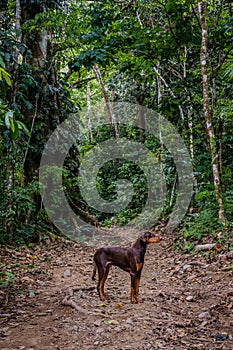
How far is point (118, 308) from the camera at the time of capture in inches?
161

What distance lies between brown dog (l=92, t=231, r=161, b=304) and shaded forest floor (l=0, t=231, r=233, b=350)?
241 millimetres

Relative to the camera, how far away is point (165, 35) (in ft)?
27.4

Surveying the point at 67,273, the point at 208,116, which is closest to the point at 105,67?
the point at 208,116

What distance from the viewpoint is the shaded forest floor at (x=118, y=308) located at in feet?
10.8

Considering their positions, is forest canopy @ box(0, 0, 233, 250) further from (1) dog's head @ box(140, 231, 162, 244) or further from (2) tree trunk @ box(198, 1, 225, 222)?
(1) dog's head @ box(140, 231, 162, 244)

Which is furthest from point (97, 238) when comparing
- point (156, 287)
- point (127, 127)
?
point (127, 127)

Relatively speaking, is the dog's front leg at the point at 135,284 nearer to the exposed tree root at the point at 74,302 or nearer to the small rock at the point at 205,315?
the exposed tree root at the point at 74,302

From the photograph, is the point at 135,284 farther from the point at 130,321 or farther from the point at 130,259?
the point at 130,321

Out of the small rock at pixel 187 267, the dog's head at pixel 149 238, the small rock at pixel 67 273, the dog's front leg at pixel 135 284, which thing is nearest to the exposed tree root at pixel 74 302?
the dog's front leg at pixel 135 284

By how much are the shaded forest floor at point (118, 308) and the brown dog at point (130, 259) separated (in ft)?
0.79

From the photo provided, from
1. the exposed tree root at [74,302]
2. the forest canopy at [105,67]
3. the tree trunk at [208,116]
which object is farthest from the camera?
the forest canopy at [105,67]

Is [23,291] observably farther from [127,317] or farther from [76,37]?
[76,37]

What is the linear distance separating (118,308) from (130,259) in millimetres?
595

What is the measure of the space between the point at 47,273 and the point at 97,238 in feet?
15.8
